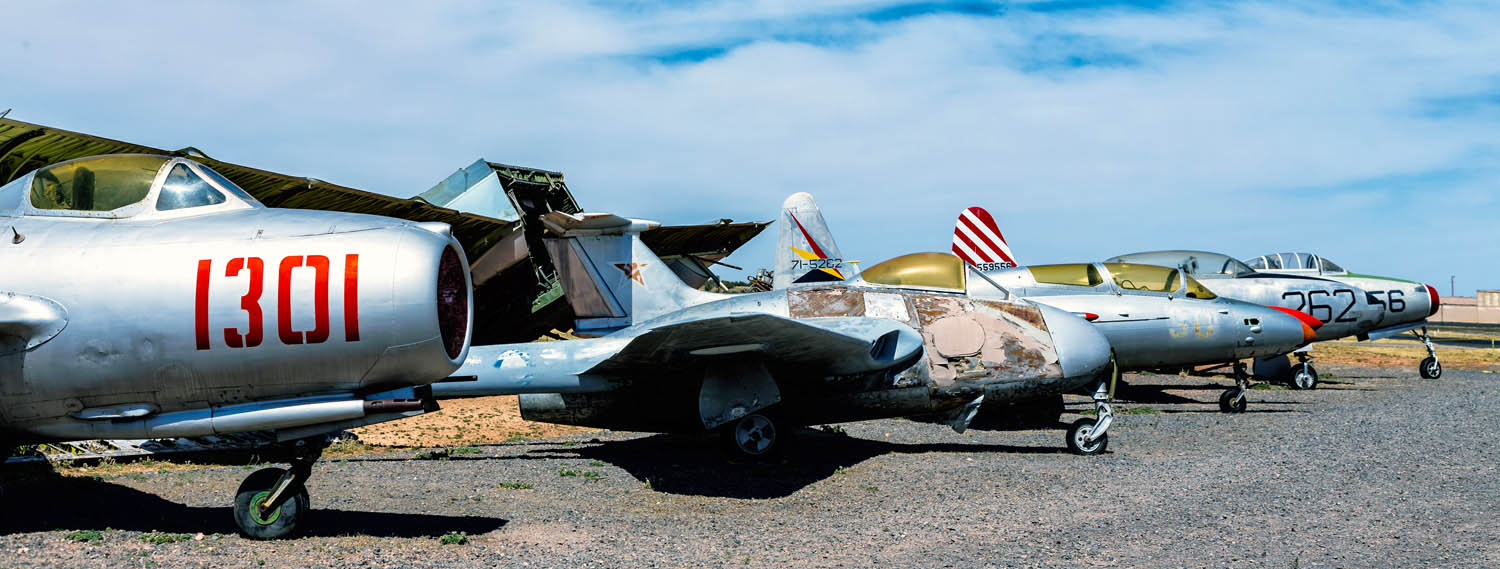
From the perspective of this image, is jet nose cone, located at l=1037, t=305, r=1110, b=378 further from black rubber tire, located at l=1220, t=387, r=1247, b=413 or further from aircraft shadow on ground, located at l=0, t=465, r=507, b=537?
aircraft shadow on ground, located at l=0, t=465, r=507, b=537

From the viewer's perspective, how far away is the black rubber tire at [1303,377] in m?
20.3

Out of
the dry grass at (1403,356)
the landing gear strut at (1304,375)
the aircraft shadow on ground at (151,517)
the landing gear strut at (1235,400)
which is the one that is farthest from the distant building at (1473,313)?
the aircraft shadow on ground at (151,517)

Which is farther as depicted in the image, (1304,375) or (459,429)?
(1304,375)

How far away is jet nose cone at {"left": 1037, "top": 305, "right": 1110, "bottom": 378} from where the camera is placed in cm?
1102

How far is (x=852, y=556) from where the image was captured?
6516 millimetres

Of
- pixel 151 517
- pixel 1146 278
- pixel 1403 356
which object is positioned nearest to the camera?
pixel 151 517

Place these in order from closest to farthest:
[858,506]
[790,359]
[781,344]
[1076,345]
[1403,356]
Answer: [858,506] → [781,344] → [790,359] → [1076,345] → [1403,356]

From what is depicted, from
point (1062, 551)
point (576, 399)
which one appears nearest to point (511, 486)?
point (576, 399)

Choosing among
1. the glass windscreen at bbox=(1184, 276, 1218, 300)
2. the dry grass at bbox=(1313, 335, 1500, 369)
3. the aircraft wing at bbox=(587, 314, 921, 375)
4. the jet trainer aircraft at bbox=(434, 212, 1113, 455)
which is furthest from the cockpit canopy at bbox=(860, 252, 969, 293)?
the dry grass at bbox=(1313, 335, 1500, 369)

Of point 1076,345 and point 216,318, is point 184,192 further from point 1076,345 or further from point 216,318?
point 1076,345

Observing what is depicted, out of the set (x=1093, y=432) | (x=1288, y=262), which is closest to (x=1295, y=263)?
(x=1288, y=262)

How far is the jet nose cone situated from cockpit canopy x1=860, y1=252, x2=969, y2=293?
1052 millimetres

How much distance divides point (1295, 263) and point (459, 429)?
17363 mm

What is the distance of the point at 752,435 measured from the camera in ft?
34.9
